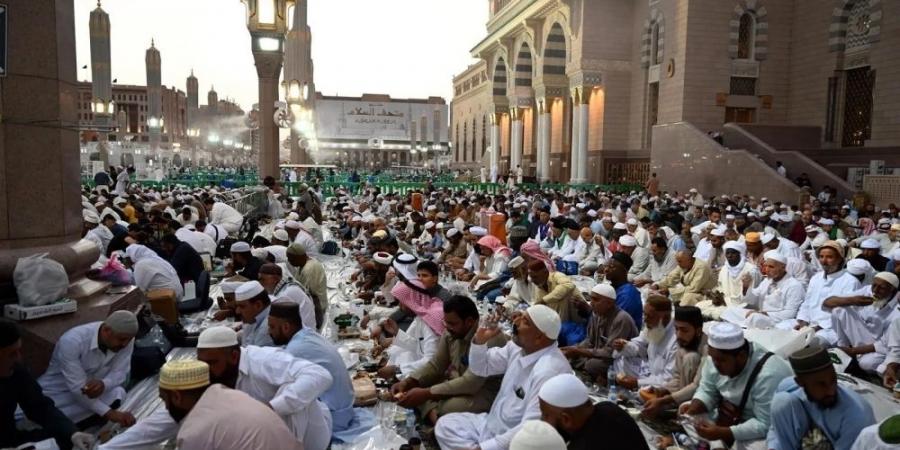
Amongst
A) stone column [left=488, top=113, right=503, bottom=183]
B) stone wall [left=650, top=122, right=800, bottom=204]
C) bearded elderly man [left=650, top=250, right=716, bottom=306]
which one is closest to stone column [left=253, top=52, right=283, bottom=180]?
bearded elderly man [left=650, top=250, right=716, bottom=306]

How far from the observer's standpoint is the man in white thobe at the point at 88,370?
329 centimetres

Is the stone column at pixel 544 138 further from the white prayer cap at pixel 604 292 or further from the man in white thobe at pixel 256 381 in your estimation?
the man in white thobe at pixel 256 381

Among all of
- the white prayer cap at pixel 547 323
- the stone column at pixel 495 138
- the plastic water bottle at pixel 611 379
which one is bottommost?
the plastic water bottle at pixel 611 379

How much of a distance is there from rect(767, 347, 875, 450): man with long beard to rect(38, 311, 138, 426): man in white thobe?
3083 mm

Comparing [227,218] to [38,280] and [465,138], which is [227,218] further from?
[465,138]

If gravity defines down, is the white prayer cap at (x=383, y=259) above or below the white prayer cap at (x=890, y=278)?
below

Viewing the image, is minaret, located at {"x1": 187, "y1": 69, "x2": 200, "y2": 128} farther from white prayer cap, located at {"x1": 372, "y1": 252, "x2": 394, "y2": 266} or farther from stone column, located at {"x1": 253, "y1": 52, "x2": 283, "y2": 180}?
white prayer cap, located at {"x1": 372, "y1": 252, "x2": 394, "y2": 266}

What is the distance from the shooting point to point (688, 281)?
6020 millimetres

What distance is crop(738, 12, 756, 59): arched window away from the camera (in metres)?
17.0

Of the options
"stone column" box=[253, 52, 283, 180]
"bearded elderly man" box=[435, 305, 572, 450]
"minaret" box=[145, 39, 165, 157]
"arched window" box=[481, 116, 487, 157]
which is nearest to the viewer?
"bearded elderly man" box=[435, 305, 572, 450]

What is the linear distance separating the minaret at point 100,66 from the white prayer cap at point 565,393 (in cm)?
2755

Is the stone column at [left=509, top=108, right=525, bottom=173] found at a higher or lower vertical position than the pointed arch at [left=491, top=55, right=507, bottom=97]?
lower

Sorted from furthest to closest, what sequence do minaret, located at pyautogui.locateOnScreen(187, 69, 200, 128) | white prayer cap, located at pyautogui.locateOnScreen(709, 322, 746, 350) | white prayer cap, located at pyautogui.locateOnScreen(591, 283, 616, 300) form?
minaret, located at pyautogui.locateOnScreen(187, 69, 200, 128), white prayer cap, located at pyautogui.locateOnScreen(591, 283, 616, 300), white prayer cap, located at pyautogui.locateOnScreen(709, 322, 746, 350)

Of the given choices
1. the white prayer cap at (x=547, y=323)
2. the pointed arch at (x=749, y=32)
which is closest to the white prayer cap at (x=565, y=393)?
the white prayer cap at (x=547, y=323)
